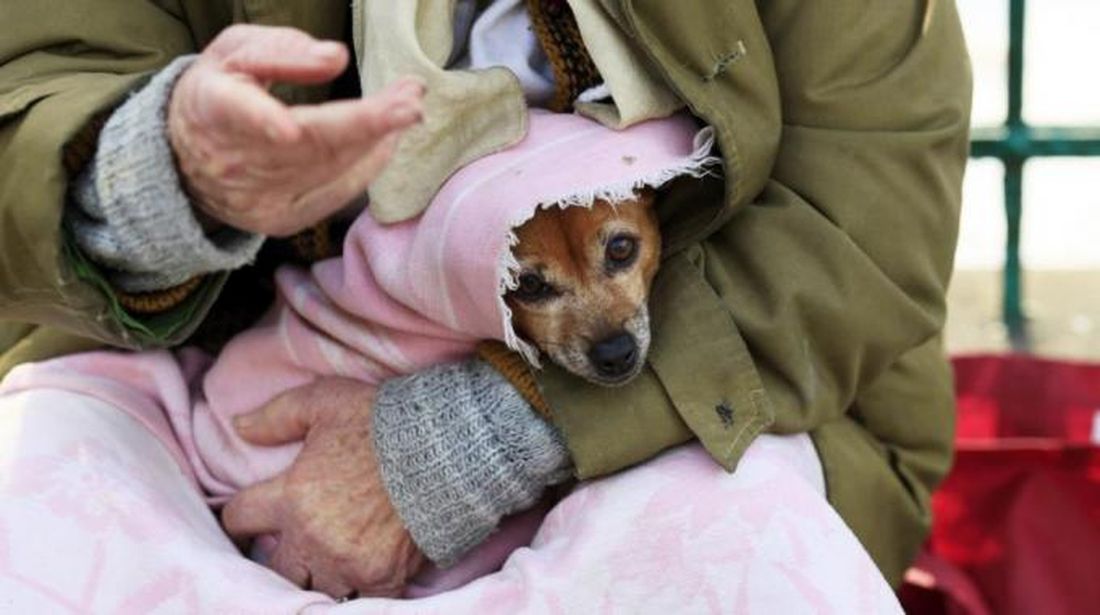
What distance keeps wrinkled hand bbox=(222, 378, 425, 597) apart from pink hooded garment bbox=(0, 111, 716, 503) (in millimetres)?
31

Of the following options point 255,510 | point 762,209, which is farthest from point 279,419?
point 762,209

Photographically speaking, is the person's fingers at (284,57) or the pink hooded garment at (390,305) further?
the pink hooded garment at (390,305)

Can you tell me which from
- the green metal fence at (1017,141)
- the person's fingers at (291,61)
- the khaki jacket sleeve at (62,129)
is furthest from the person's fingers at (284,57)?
the green metal fence at (1017,141)

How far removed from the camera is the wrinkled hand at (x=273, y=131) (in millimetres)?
1242

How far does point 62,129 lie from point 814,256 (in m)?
0.71

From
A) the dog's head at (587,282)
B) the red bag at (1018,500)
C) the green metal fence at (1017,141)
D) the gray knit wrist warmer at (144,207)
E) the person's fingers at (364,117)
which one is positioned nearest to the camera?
the person's fingers at (364,117)

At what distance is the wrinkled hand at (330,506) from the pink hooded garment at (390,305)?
0.10ft

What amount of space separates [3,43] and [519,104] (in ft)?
1.62

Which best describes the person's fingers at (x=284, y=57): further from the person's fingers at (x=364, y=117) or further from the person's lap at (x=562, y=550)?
the person's lap at (x=562, y=550)

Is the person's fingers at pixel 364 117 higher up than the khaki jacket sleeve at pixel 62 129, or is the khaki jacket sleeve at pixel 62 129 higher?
the person's fingers at pixel 364 117

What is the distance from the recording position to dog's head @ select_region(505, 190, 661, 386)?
5.46 ft

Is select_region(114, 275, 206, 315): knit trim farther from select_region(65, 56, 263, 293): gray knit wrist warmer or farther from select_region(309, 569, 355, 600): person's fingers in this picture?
select_region(309, 569, 355, 600): person's fingers

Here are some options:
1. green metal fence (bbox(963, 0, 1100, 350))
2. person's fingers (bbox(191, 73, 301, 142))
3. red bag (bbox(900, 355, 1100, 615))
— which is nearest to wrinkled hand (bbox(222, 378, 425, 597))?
person's fingers (bbox(191, 73, 301, 142))

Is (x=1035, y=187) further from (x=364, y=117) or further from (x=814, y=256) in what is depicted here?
(x=364, y=117)
